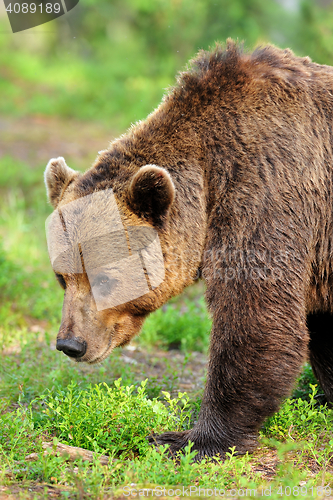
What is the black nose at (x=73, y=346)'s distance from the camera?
379 cm

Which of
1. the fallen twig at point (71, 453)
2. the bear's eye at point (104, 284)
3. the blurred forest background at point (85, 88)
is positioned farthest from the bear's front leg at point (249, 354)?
the blurred forest background at point (85, 88)

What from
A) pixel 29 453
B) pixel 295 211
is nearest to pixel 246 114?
pixel 295 211

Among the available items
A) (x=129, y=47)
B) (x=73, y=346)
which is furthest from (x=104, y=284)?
(x=129, y=47)

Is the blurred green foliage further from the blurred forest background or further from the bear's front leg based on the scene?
the bear's front leg

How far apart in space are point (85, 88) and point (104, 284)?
15205mm

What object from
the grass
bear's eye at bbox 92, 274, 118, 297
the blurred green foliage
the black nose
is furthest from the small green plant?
the blurred green foliage

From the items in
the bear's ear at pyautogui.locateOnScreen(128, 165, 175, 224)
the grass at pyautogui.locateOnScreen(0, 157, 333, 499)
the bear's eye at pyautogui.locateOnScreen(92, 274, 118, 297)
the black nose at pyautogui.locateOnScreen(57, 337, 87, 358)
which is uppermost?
the bear's ear at pyautogui.locateOnScreen(128, 165, 175, 224)

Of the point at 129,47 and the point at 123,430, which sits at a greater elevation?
the point at 129,47

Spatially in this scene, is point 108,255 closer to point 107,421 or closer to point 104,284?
point 104,284

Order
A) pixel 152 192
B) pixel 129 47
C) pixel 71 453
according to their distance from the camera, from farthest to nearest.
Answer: pixel 129 47
pixel 152 192
pixel 71 453

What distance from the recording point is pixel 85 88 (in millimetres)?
17906

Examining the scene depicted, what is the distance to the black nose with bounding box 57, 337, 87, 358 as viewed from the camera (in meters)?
3.79

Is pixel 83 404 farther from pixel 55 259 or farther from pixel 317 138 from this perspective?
pixel 317 138

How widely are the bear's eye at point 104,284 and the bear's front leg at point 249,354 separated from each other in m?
0.67
